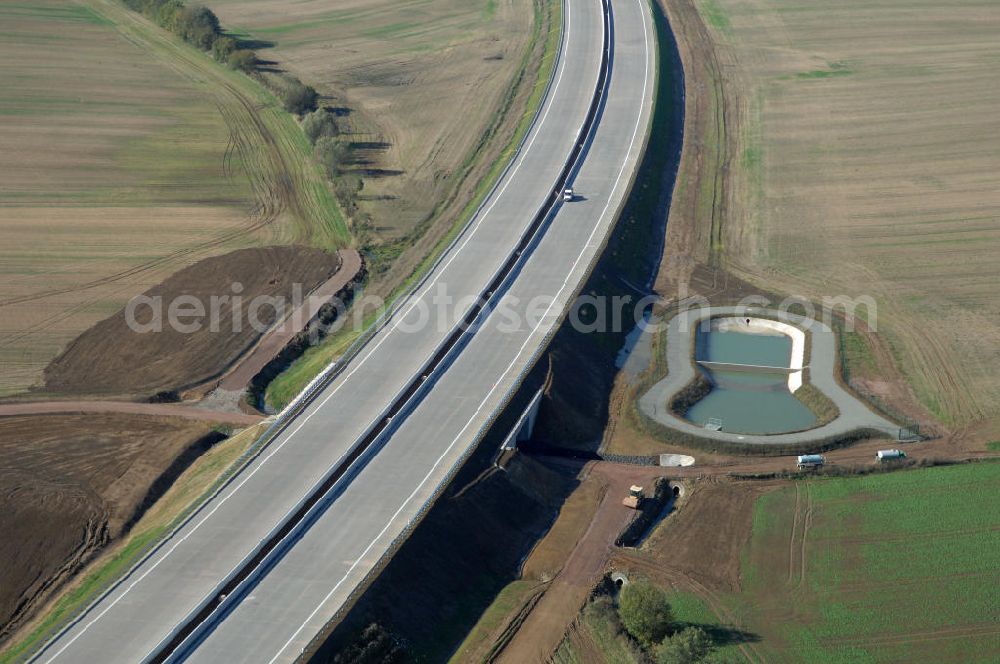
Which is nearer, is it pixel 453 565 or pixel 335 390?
pixel 453 565

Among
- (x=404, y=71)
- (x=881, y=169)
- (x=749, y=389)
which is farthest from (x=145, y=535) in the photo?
(x=404, y=71)

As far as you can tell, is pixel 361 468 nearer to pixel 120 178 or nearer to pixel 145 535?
pixel 145 535

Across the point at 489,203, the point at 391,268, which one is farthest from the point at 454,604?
the point at 489,203

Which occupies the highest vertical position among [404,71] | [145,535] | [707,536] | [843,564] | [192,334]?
[404,71]

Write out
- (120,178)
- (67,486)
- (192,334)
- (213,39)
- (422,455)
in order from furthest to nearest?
1. (213,39)
2. (120,178)
3. (192,334)
4. (67,486)
5. (422,455)

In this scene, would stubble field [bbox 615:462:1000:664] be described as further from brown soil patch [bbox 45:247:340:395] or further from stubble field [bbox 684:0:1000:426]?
brown soil patch [bbox 45:247:340:395]

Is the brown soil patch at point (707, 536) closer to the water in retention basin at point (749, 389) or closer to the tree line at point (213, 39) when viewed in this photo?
the water in retention basin at point (749, 389)
